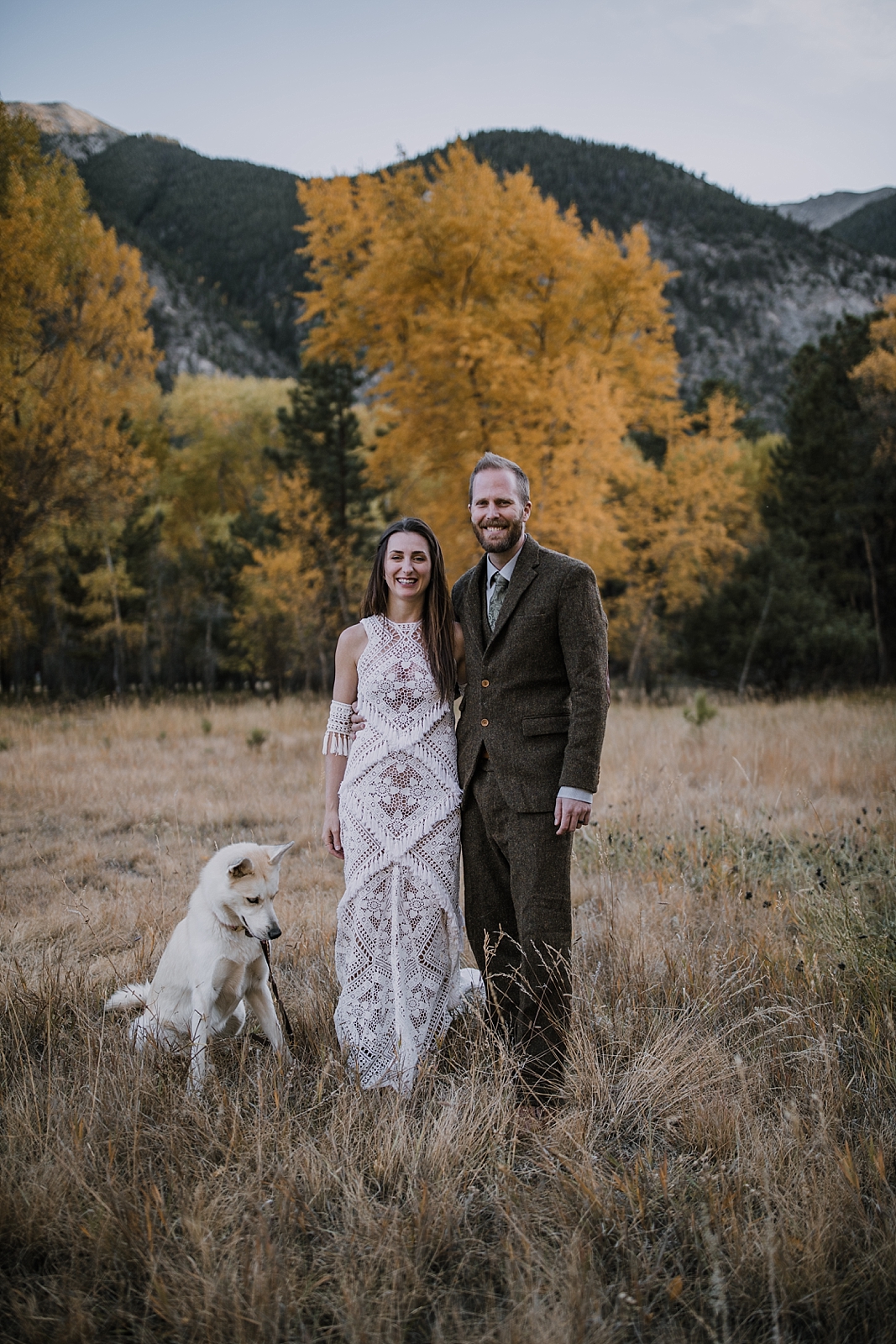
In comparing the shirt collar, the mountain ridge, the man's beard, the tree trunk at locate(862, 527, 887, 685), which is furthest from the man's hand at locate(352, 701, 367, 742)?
the mountain ridge

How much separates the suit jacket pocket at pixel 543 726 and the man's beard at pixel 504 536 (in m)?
0.66

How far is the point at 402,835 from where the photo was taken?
2.73 m

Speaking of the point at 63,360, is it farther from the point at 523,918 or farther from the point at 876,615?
the point at 876,615

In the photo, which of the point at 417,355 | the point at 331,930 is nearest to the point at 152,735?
the point at 417,355

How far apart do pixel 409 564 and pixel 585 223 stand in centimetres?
14041

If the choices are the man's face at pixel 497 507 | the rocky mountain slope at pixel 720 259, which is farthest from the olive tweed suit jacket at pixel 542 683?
the rocky mountain slope at pixel 720 259

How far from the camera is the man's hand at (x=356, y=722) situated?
287cm

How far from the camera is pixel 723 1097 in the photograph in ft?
8.15

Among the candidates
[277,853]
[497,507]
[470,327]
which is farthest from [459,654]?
[470,327]

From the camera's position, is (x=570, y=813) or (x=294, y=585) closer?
(x=570, y=813)

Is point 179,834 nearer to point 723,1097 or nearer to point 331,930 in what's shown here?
point 331,930

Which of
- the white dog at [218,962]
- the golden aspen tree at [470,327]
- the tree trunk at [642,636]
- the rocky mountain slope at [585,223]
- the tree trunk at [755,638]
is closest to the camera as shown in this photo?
the white dog at [218,962]

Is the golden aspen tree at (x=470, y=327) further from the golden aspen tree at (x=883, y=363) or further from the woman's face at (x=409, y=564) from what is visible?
the golden aspen tree at (x=883, y=363)

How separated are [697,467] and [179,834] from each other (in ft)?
53.9
